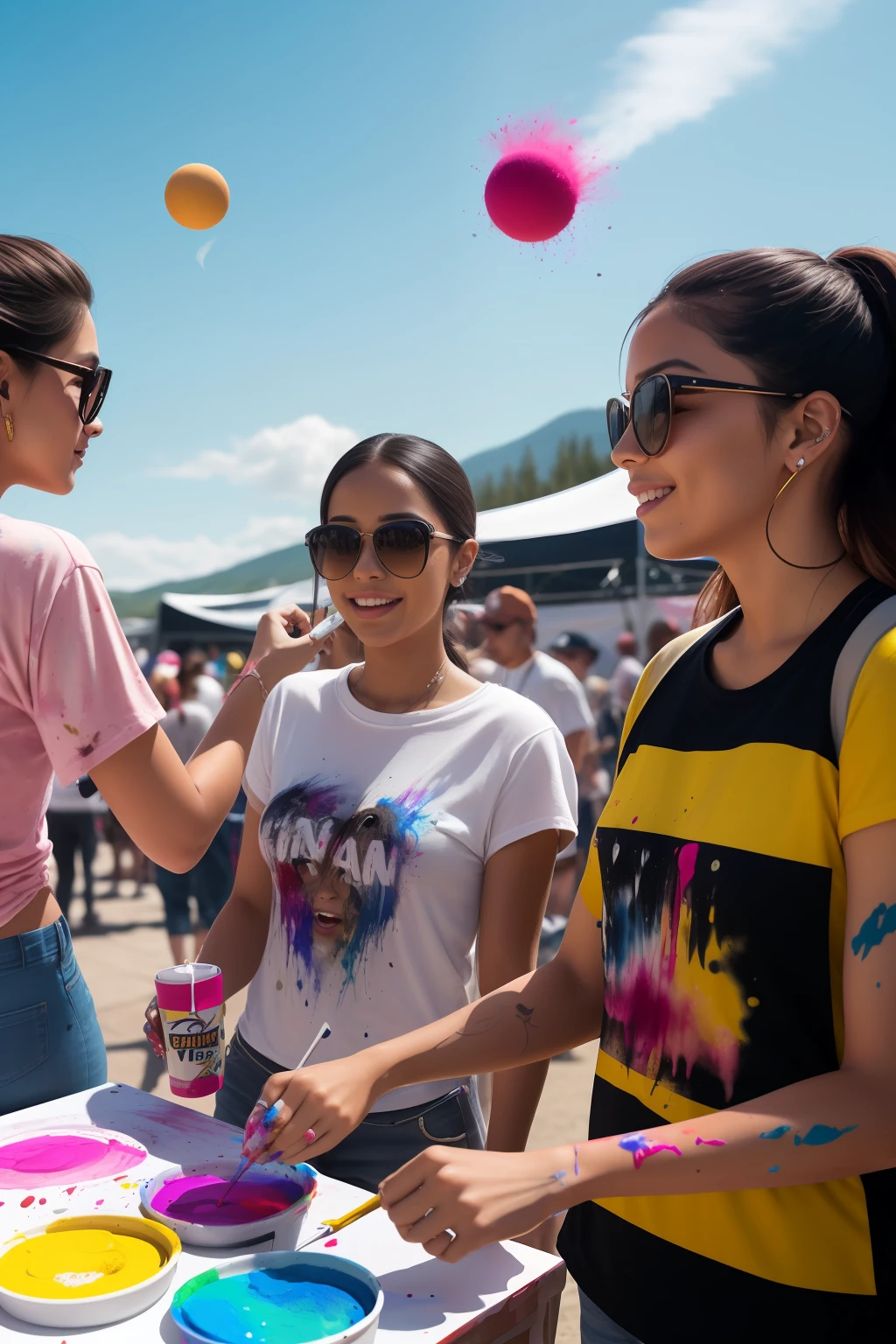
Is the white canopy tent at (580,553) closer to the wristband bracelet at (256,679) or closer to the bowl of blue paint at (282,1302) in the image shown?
the wristband bracelet at (256,679)

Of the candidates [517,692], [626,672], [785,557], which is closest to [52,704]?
[785,557]

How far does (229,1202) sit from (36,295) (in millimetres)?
1465

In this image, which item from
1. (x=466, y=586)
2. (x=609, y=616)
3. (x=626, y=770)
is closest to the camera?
(x=626, y=770)

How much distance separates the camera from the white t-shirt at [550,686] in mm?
5797

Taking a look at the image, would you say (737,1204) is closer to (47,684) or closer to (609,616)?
(47,684)

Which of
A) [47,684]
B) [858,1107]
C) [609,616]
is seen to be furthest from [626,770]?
[609,616]

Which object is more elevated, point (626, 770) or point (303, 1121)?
point (626, 770)

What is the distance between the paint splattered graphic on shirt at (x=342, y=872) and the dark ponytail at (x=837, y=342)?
97 centimetres

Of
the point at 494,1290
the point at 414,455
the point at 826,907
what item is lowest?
the point at 494,1290

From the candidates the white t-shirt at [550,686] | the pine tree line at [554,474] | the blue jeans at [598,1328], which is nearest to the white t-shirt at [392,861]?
the blue jeans at [598,1328]

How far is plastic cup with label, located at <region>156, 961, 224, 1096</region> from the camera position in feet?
5.43

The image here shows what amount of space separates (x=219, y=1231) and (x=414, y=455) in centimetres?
154

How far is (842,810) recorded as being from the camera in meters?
1.12

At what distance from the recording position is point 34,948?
175 cm
